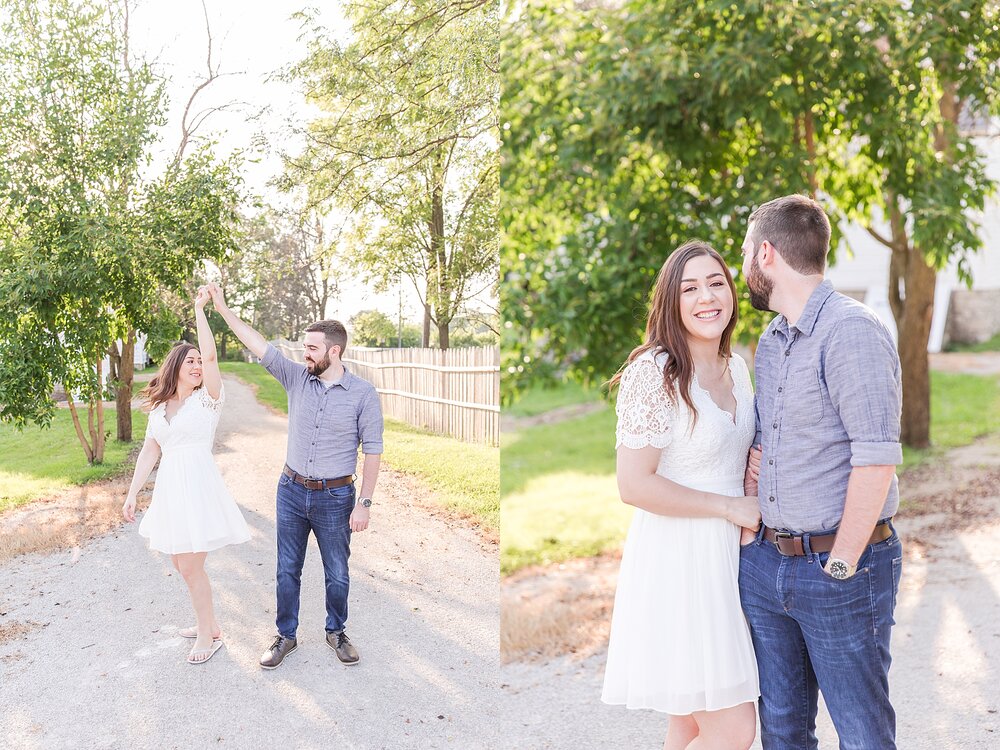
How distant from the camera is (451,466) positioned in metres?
2.48

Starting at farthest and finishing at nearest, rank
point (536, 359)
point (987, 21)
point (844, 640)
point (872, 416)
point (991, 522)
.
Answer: point (991, 522), point (536, 359), point (987, 21), point (844, 640), point (872, 416)

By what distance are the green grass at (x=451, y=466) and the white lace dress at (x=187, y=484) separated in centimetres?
48

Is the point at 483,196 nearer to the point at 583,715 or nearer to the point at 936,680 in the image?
the point at 583,715

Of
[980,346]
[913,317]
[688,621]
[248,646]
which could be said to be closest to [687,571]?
[688,621]

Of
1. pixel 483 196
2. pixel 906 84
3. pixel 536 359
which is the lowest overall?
pixel 536 359

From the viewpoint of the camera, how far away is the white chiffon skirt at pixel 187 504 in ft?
6.59

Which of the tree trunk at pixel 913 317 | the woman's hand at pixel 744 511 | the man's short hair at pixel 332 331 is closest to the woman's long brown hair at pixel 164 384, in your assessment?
the man's short hair at pixel 332 331

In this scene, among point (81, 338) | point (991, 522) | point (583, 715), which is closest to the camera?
point (81, 338)

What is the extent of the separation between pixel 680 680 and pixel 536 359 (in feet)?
9.37

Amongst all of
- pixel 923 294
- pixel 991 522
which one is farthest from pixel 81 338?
pixel 923 294

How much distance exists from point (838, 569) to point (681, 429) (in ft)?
1.22

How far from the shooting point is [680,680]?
1664 millimetres

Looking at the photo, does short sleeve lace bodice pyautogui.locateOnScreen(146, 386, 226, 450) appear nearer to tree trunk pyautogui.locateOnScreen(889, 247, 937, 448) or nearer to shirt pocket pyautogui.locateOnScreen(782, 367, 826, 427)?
shirt pocket pyautogui.locateOnScreen(782, 367, 826, 427)

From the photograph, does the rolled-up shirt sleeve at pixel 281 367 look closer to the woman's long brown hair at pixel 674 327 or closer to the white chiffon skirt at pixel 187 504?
the white chiffon skirt at pixel 187 504
